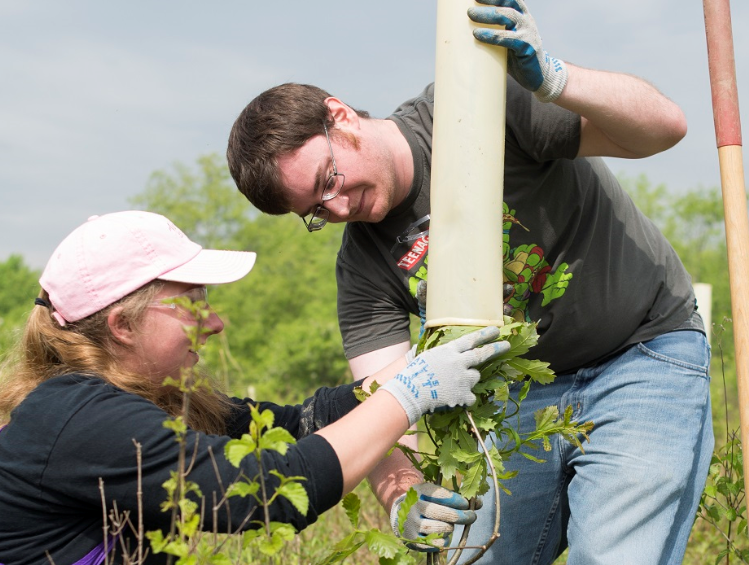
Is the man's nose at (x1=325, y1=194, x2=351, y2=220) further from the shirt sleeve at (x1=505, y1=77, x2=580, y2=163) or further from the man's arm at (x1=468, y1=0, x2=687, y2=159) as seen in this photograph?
the man's arm at (x1=468, y1=0, x2=687, y2=159)

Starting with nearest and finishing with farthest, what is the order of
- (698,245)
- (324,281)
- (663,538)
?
1. (663,538)
2. (324,281)
3. (698,245)

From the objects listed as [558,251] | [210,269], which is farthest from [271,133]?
[558,251]

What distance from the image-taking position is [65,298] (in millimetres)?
2287

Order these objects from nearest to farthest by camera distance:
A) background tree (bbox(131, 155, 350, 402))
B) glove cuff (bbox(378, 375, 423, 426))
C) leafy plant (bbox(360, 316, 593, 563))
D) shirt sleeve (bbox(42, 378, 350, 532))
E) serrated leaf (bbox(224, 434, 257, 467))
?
serrated leaf (bbox(224, 434, 257, 467)), shirt sleeve (bbox(42, 378, 350, 532)), glove cuff (bbox(378, 375, 423, 426)), leafy plant (bbox(360, 316, 593, 563)), background tree (bbox(131, 155, 350, 402))

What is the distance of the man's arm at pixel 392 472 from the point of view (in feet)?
8.82

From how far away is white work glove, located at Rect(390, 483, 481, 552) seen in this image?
7.54 ft

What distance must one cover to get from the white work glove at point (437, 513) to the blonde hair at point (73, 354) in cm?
71

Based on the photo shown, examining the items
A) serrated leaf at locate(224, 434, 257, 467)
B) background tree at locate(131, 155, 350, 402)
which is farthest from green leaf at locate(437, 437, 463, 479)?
background tree at locate(131, 155, 350, 402)

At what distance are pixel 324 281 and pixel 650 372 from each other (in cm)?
1812

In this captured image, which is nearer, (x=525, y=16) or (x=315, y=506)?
(x=315, y=506)

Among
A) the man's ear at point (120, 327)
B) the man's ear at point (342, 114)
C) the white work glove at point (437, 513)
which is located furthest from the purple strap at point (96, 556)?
the man's ear at point (342, 114)

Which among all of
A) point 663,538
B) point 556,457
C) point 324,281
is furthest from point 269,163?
point 324,281

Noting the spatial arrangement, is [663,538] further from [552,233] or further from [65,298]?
[65,298]

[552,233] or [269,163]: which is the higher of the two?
[269,163]
